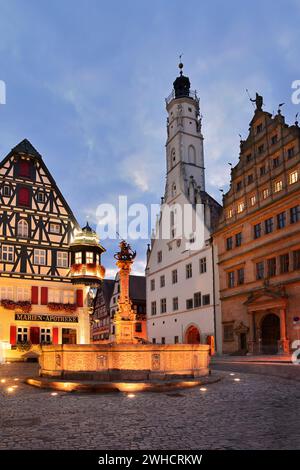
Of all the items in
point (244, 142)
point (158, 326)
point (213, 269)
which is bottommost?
point (158, 326)

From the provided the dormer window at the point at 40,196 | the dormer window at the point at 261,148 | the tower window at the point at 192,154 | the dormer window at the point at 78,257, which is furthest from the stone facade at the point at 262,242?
the dormer window at the point at 40,196

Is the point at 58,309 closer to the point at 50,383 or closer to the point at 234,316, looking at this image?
the point at 234,316

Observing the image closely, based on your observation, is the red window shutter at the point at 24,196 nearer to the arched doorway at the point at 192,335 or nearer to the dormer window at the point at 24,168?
the dormer window at the point at 24,168

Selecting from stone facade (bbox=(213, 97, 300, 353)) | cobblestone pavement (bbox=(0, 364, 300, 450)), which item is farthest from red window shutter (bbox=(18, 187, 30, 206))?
cobblestone pavement (bbox=(0, 364, 300, 450))

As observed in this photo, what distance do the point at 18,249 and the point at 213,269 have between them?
1793 cm

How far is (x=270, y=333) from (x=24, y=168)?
1054 inches

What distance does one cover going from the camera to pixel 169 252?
49875 millimetres

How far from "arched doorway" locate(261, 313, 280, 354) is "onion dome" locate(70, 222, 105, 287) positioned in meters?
16.7

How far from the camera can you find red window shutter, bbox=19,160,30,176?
4238 cm

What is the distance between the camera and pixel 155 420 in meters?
9.61

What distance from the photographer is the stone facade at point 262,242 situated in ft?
102

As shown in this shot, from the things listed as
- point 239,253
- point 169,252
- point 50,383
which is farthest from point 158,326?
point 50,383

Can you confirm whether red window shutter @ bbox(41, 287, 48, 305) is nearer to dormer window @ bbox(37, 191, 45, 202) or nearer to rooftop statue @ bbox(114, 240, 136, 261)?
dormer window @ bbox(37, 191, 45, 202)
